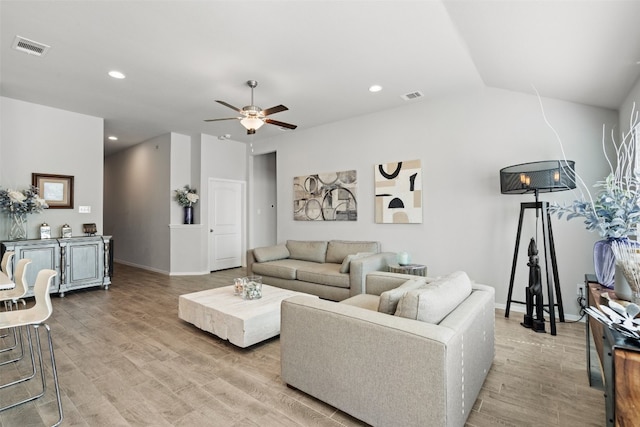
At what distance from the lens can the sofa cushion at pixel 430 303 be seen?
66.1 inches

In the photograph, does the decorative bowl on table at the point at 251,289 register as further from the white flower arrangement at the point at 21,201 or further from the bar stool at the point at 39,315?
the white flower arrangement at the point at 21,201

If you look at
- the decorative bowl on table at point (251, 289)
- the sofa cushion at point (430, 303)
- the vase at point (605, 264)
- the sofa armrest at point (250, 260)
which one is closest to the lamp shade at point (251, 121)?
the decorative bowl on table at point (251, 289)

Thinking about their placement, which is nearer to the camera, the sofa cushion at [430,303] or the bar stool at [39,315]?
the sofa cushion at [430,303]

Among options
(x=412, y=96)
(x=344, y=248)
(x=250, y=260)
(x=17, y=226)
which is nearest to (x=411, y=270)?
(x=344, y=248)

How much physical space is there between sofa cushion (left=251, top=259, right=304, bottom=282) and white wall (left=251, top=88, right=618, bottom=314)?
1149 mm

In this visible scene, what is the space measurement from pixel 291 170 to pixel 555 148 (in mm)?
4145

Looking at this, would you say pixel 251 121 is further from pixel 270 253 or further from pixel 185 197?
pixel 185 197

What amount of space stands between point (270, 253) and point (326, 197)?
4.56 feet

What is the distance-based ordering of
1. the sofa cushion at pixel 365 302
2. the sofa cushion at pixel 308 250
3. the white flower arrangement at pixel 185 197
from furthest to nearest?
the white flower arrangement at pixel 185 197, the sofa cushion at pixel 308 250, the sofa cushion at pixel 365 302

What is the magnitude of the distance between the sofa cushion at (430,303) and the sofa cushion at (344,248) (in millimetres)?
2726

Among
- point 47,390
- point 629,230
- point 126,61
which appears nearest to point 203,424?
point 47,390

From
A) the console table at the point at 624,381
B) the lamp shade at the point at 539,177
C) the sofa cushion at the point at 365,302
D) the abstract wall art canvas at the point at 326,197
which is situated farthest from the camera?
the abstract wall art canvas at the point at 326,197

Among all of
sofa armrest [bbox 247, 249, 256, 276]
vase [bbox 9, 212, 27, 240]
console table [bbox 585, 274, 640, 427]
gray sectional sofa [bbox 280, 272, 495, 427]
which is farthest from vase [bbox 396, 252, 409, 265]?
vase [bbox 9, 212, 27, 240]

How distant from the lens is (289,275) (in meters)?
4.54
